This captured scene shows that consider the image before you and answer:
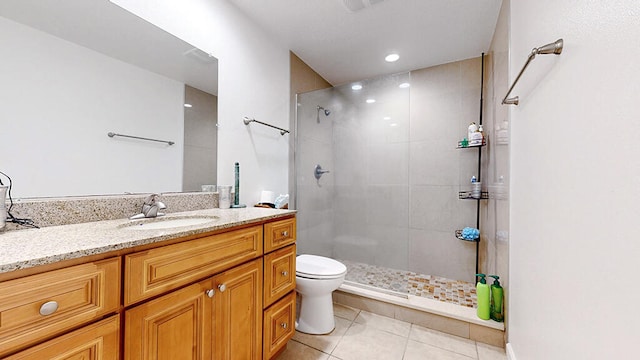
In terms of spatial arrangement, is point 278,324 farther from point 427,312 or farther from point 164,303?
point 427,312

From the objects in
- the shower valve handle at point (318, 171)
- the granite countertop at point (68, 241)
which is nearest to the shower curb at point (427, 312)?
the shower valve handle at point (318, 171)

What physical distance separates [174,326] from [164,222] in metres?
0.57

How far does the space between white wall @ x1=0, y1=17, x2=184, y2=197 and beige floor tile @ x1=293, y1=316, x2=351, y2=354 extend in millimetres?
1329

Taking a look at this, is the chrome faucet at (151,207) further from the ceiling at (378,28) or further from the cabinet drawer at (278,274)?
the ceiling at (378,28)

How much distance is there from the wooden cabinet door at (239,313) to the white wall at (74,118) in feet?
2.26

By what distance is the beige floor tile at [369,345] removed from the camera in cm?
154

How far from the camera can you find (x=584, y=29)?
0.69m

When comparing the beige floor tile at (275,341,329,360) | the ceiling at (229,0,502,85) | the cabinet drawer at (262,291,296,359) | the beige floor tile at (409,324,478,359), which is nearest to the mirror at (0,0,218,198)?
the ceiling at (229,0,502,85)

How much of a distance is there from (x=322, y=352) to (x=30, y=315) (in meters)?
1.45

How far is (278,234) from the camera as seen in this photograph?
138cm

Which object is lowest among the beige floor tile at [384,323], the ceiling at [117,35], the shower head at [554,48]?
the beige floor tile at [384,323]

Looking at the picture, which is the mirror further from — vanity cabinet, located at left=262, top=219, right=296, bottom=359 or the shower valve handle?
the shower valve handle

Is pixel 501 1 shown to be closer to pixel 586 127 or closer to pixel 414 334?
pixel 586 127

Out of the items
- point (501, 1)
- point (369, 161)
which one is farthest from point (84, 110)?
point (501, 1)
